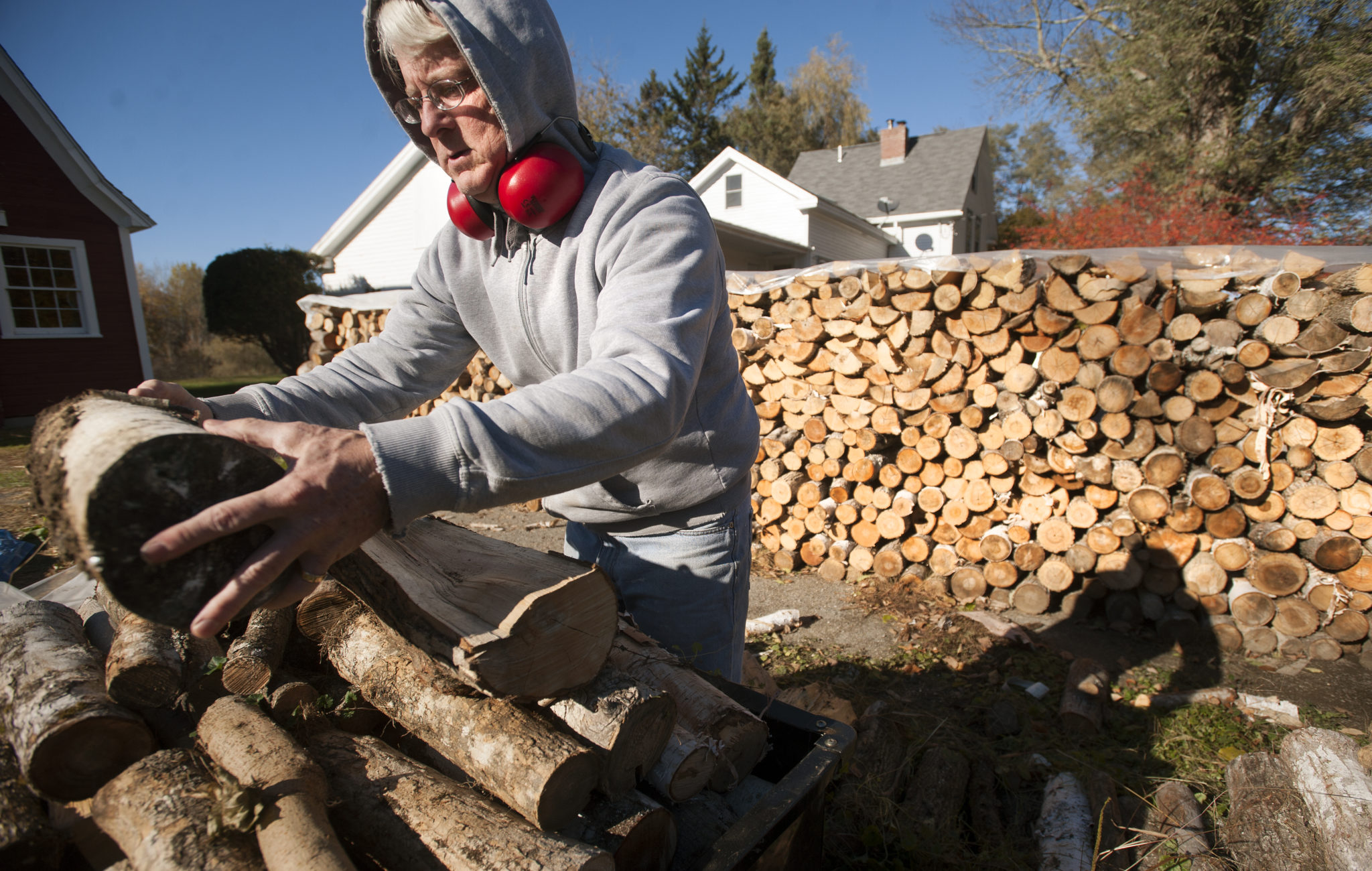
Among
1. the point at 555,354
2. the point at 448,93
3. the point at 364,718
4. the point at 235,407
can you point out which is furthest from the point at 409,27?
the point at 364,718

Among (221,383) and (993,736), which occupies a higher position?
(221,383)

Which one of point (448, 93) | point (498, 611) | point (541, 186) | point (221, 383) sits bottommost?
point (498, 611)

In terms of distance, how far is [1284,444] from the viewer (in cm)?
350

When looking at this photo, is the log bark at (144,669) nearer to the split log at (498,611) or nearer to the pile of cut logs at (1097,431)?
the split log at (498,611)

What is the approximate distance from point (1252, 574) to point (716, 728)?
3.80 m

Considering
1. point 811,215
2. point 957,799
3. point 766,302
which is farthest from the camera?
point 811,215

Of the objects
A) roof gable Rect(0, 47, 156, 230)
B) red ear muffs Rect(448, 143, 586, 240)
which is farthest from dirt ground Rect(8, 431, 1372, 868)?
roof gable Rect(0, 47, 156, 230)

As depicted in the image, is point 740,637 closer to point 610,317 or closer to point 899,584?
point 610,317

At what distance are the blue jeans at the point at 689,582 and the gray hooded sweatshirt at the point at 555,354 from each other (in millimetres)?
51

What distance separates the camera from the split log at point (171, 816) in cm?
97

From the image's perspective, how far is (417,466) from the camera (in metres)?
0.83

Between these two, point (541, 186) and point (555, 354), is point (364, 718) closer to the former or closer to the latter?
point (555, 354)

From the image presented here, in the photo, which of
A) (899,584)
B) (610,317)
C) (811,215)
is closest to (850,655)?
(899,584)

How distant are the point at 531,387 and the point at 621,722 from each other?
61cm
